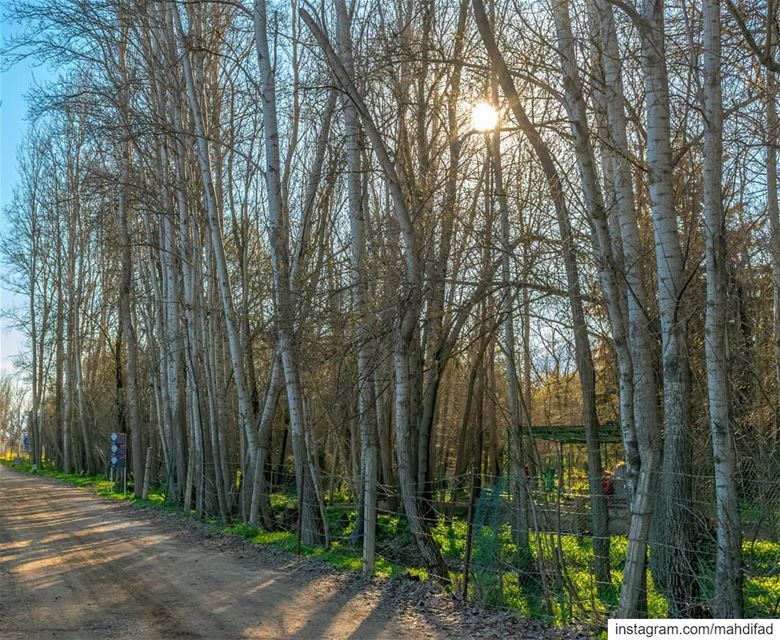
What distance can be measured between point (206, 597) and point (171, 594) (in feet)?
1.47

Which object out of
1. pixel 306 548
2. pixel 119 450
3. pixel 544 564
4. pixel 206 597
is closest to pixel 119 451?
pixel 119 450

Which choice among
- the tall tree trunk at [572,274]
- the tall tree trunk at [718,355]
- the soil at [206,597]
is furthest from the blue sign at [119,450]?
the tall tree trunk at [718,355]

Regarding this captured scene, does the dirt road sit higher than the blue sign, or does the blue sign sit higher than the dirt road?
the blue sign

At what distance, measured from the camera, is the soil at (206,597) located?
25.0ft

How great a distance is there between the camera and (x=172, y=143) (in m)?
18.7

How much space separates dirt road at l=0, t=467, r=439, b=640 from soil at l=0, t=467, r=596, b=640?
0.04 ft

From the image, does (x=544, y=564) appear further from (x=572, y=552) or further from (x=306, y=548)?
(x=306, y=548)

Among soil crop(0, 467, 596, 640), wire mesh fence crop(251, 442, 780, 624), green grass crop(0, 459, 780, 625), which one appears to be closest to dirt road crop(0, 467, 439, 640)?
soil crop(0, 467, 596, 640)

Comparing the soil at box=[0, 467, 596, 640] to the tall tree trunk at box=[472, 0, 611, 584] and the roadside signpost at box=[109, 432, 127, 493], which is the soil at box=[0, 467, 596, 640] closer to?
the tall tree trunk at box=[472, 0, 611, 584]

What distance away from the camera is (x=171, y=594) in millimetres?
9188

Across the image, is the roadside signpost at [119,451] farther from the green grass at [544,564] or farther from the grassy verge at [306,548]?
the green grass at [544,564]

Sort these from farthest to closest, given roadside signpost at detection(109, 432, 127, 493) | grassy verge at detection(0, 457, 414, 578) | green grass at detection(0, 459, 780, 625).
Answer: roadside signpost at detection(109, 432, 127, 493)
grassy verge at detection(0, 457, 414, 578)
green grass at detection(0, 459, 780, 625)

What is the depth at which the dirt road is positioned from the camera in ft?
25.1

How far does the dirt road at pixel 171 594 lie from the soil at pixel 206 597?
1cm
